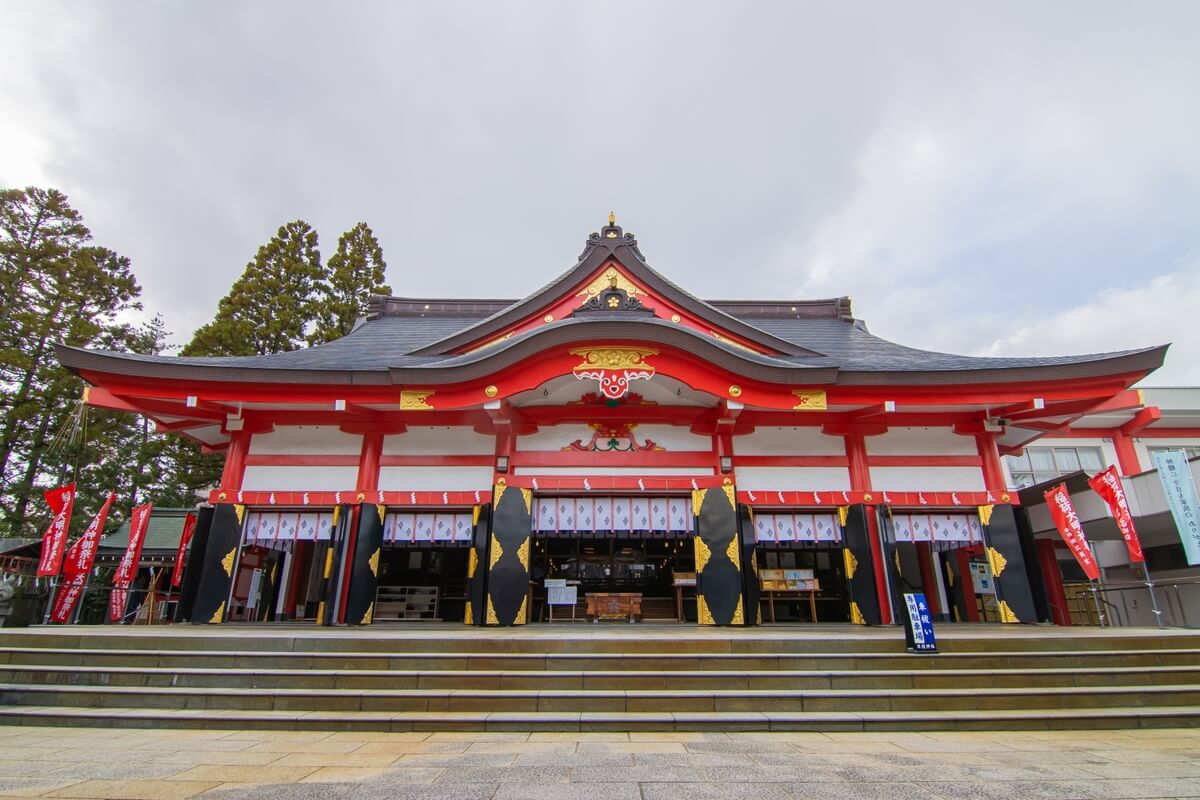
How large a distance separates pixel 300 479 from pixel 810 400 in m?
10.4

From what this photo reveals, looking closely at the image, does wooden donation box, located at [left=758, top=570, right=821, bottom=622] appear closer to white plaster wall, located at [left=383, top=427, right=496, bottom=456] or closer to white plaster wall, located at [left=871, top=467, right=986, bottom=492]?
white plaster wall, located at [left=871, top=467, right=986, bottom=492]

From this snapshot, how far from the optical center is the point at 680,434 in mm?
11750

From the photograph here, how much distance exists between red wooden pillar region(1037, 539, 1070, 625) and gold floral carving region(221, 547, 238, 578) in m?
18.7

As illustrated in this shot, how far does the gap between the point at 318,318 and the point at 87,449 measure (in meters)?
11.1

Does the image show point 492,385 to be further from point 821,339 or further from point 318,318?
point 318,318

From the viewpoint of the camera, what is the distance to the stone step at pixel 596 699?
244 inches

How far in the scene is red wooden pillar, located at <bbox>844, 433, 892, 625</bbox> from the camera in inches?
409

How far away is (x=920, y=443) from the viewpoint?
1164 centimetres

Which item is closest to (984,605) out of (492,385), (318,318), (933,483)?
(933,483)

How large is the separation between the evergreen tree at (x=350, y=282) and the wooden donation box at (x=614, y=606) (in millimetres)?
18562

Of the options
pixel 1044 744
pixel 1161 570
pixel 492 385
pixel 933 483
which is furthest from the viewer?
pixel 1161 570

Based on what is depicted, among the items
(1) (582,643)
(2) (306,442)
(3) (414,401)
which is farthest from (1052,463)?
(2) (306,442)

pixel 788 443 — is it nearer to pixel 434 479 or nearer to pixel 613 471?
pixel 613 471

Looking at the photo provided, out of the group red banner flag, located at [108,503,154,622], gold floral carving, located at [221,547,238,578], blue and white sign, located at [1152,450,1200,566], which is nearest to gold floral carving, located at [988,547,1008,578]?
blue and white sign, located at [1152,450,1200,566]
